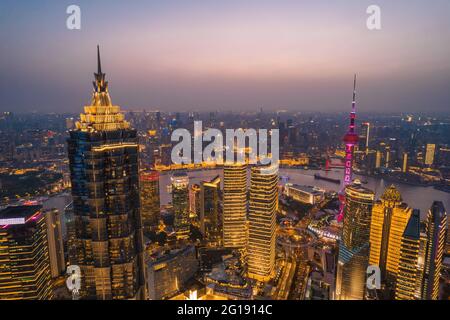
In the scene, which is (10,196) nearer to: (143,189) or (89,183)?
(143,189)

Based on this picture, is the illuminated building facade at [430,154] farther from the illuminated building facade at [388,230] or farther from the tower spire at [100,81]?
the tower spire at [100,81]

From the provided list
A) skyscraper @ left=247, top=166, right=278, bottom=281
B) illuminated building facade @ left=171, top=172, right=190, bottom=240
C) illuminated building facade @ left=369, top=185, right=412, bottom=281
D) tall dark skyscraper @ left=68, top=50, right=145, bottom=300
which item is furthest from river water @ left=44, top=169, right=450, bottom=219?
tall dark skyscraper @ left=68, top=50, right=145, bottom=300

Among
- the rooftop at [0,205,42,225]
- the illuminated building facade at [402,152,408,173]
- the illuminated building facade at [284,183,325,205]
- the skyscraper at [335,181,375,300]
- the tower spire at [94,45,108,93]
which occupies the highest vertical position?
the tower spire at [94,45,108,93]

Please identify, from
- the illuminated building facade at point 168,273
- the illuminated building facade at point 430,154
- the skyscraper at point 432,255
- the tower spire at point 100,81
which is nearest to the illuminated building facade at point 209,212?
the illuminated building facade at point 168,273

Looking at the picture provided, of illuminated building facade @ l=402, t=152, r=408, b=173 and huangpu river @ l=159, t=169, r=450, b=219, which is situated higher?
illuminated building facade @ l=402, t=152, r=408, b=173

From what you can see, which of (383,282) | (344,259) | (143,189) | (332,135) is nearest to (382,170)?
(332,135)

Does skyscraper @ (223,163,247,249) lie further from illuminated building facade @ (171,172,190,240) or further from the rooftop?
the rooftop

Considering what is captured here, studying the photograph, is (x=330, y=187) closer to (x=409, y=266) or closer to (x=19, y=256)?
(x=409, y=266)

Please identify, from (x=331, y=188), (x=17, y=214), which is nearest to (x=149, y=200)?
(x=17, y=214)
